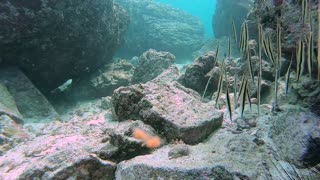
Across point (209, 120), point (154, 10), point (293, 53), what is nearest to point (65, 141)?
point (209, 120)

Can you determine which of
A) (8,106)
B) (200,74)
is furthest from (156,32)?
(8,106)

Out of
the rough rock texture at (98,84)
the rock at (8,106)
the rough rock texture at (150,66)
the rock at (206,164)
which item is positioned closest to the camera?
the rock at (206,164)

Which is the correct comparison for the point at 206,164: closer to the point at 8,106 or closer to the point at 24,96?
the point at 8,106

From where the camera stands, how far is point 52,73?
8.92 meters

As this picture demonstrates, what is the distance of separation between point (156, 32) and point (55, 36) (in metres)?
11.6

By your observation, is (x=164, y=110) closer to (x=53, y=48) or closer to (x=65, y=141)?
(x=65, y=141)

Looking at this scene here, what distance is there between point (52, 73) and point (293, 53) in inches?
283

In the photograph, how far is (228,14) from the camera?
18141mm

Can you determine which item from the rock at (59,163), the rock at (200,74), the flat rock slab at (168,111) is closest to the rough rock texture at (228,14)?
the rock at (200,74)

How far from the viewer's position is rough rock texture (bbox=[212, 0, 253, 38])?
55.4 feet

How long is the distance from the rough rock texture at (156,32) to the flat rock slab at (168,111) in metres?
14.1

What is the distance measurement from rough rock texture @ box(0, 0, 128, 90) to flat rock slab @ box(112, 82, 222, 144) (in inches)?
177

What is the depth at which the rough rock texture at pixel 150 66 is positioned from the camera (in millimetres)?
9852

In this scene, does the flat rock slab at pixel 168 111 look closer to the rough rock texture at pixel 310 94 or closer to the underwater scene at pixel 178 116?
the underwater scene at pixel 178 116
